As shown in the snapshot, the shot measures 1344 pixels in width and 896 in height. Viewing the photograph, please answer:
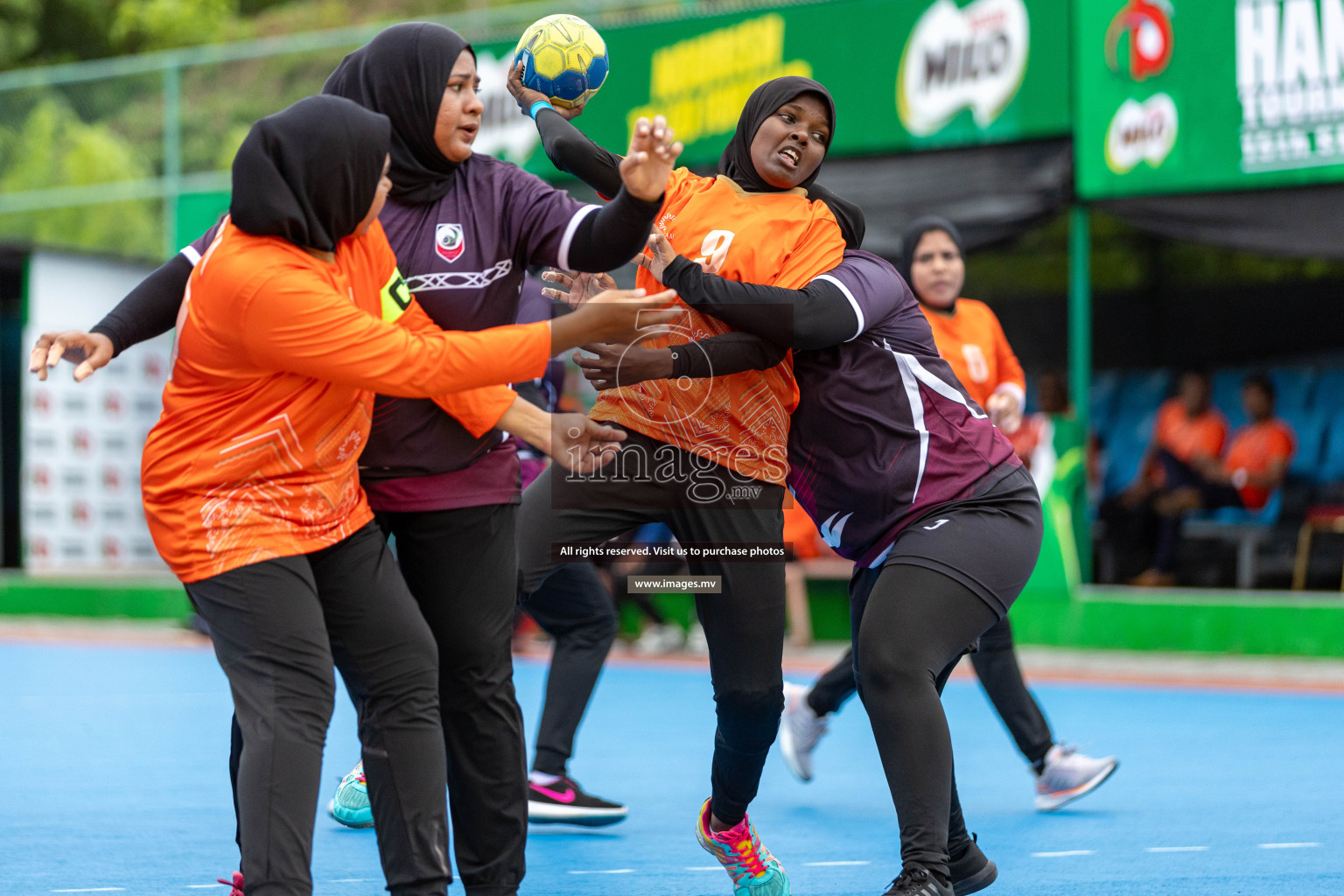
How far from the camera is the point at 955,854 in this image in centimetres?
431

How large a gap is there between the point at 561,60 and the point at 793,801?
10.6 feet

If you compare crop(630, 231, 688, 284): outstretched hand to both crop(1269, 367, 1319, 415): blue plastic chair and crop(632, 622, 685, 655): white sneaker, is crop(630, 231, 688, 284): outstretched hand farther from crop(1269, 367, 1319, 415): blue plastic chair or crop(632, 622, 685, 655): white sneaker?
crop(1269, 367, 1319, 415): blue plastic chair

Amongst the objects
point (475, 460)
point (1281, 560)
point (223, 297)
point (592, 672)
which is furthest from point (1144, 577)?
point (223, 297)

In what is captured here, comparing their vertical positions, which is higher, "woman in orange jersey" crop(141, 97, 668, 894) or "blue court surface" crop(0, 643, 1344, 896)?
"woman in orange jersey" crop(141, 97, 668, 894)

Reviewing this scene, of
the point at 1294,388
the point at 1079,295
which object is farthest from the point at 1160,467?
the point at 1294,388

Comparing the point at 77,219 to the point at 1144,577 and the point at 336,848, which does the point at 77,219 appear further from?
the point at 336,848

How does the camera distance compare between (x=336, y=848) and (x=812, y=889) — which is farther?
(x=336, y=848)

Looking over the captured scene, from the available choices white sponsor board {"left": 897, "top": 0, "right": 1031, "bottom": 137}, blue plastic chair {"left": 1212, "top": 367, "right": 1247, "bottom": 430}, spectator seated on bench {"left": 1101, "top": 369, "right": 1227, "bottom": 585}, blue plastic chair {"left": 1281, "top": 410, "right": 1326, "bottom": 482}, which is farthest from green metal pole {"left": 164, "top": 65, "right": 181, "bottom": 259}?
blue plastic chair {"left": 1281, "top": 410, "right": 1326, "bottom": 482}

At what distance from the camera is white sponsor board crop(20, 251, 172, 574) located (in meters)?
15.3

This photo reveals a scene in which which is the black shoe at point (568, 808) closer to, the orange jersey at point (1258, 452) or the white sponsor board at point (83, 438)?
the orange jersey at point (1258, 452)

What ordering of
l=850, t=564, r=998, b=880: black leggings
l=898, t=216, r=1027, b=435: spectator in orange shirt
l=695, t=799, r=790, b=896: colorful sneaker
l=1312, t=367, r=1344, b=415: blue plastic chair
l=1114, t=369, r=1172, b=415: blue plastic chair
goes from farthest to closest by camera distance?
l=1114, t=369, r=1172, b=415: blue plastic chair
l=1312, t=367, r=1344, b=415: blue plastic chair
l=898, t=216, r=1027, b=435: spectator in orange shirt
l=695, t=799, r=790, b=896: colorful sneaker
l=850, t=564, r=998, b=880: black leggings

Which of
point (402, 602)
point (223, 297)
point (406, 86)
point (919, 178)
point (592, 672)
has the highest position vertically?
point (919, 178)

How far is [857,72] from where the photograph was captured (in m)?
12.9

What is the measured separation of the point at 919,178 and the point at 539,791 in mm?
8384
